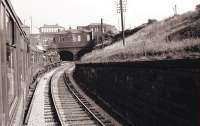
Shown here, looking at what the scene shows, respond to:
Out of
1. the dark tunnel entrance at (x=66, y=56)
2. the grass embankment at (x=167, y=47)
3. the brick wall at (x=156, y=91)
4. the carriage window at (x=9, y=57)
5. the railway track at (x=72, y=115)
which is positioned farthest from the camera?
the dark tunnel entrance at (x=66, y=56)

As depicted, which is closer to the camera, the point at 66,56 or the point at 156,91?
the point at 156,91

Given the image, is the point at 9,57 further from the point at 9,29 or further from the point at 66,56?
the point at 66,56

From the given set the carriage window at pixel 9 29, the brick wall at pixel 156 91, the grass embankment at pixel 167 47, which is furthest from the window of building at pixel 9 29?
the grass embankment at pixel 167 47

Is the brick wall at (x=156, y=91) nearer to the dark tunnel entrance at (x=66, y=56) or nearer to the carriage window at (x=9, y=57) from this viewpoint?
the carriage window at (x=9, y=57)

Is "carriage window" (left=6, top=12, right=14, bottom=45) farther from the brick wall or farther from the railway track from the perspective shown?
the railway track

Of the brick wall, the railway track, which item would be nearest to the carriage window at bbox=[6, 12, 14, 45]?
the brick wall

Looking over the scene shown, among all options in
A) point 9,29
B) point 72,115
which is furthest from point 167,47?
point 9,29

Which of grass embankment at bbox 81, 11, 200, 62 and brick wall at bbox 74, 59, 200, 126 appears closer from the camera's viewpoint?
brick wall at bbox 74, 59, 200, 126

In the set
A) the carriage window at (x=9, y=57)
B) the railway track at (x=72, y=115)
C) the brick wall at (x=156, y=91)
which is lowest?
the railway track at (x=72, y=115)

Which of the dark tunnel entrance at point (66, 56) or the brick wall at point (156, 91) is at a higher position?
the dark tunnel entrance at point (66, 56)

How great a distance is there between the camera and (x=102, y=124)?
39.2 feet

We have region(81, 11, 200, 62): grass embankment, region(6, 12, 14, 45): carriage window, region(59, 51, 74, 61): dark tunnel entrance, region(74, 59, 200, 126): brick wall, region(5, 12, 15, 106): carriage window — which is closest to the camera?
region(5, 12, 15, 106): carriage window

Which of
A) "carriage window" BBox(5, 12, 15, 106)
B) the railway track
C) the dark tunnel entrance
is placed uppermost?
the dark tunnel entrance

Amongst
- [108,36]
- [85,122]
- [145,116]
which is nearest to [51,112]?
[85,122]
